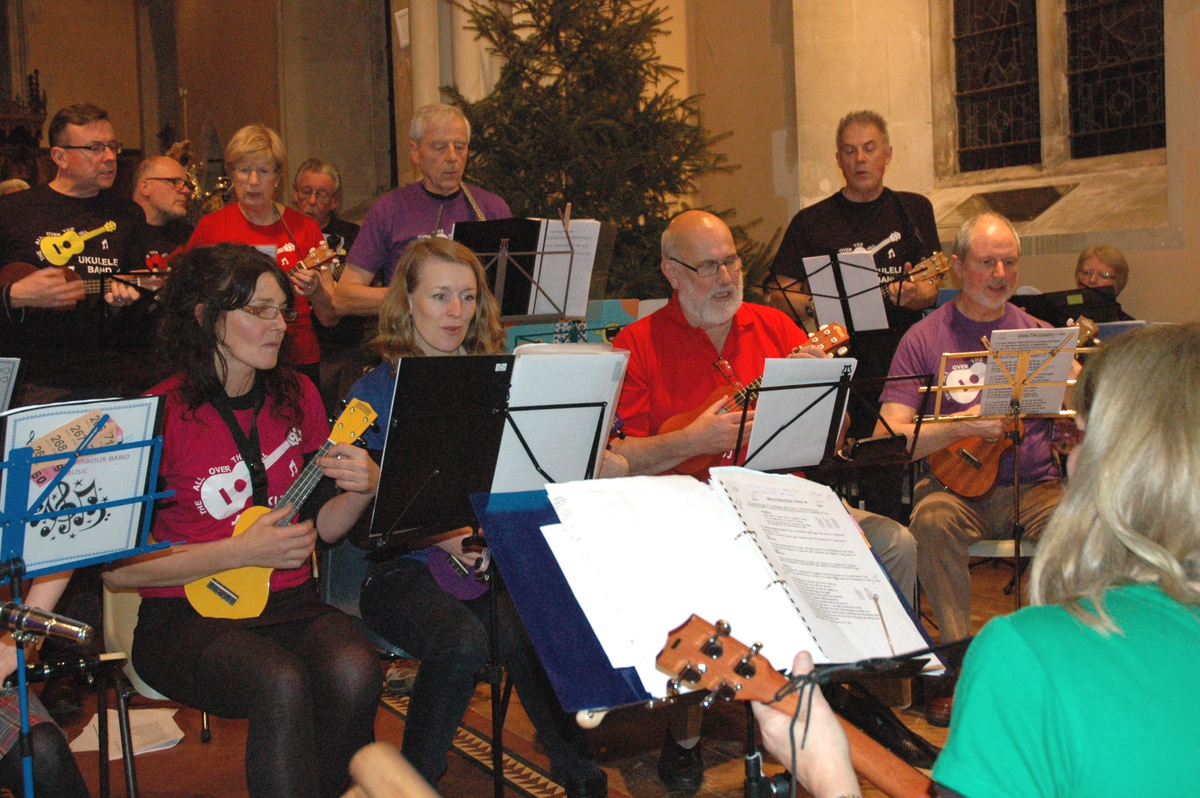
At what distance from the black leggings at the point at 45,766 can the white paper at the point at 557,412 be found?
1.12 m

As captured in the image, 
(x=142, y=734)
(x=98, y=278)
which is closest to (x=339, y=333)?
(x=98, y=278)

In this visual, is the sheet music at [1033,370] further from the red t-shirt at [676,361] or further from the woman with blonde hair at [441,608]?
the woman with blonde hair at [441,608]

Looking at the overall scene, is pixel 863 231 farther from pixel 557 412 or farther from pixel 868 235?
pixel 557 412

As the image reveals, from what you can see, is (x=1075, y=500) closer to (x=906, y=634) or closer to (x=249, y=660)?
(x=906, y=634)

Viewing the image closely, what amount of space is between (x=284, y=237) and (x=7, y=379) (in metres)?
2.18

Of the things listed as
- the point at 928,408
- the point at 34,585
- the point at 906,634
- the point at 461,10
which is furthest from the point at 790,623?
the point at 461,10

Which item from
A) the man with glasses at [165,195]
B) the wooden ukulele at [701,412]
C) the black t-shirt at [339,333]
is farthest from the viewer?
the black t-shirt at [339,333]

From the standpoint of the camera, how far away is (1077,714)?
110 cm

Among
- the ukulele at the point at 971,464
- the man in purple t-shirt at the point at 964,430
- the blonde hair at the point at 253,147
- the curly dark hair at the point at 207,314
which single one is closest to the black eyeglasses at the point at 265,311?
the curly dark hair at the point at 207,314

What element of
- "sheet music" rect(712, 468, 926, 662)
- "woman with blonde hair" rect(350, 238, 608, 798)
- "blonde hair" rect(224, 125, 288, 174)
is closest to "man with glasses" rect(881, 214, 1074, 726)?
"woman with blonde hair" rect(350, 238, 608, 798)

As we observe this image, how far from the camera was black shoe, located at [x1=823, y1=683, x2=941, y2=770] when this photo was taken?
2.98m

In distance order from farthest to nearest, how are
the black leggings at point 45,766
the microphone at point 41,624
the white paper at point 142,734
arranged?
the white paper at point 142,734, the black leggings at point 45,766, the microphone at point 41,624

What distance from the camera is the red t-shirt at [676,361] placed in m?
3.52

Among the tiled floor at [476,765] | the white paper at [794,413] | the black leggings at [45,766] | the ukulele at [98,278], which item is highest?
the ukulele at [98,278]
